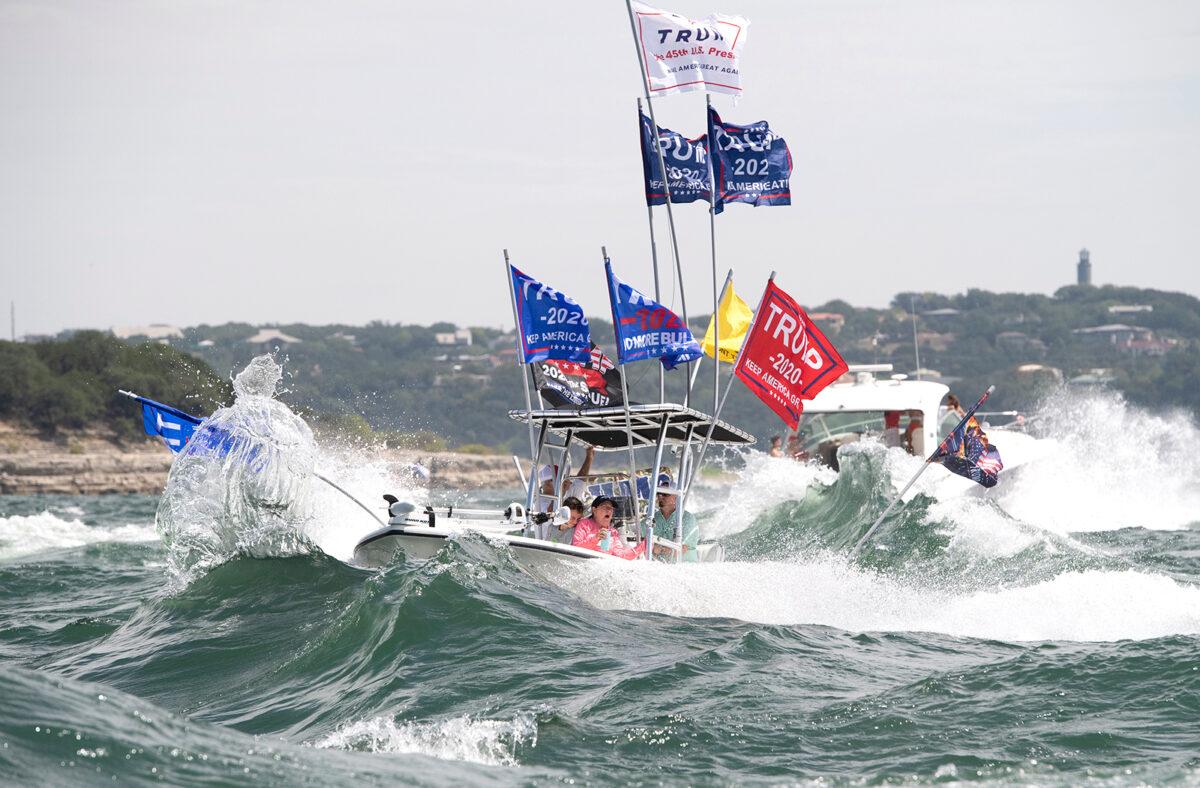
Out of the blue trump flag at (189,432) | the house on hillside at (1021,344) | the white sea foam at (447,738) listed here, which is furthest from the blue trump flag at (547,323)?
the house on hillside at (1021,344)

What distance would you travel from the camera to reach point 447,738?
8031 mm

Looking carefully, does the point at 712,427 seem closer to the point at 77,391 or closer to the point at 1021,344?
the point at 77,391

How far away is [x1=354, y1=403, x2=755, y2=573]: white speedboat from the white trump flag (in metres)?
3.96

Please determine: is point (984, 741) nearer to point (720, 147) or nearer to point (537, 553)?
point (537, 553)

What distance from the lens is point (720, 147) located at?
54.2ft

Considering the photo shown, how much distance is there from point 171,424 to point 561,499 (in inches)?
169

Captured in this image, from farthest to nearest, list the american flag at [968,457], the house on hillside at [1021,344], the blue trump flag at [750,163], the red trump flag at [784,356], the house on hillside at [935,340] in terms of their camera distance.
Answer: the house on hillside at [935,340] < the house on hillside at [1021,344] < the blue trump flag at [750,163] < the american flag at [968,457] < the red trump flag at [784,356]

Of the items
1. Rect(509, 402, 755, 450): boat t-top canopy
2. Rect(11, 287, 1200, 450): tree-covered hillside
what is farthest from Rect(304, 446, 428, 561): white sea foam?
Rect(11, 287, 1200, 450): tree-covered hillside

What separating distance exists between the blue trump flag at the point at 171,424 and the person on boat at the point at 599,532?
14.8ft

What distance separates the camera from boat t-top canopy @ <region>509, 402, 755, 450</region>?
14312 mm

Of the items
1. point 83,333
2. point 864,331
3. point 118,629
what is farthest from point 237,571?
point 864,331

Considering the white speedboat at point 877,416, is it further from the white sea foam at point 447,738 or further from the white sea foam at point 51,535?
the white sea foam at point 447,738

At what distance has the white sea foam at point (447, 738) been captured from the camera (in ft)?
25.5

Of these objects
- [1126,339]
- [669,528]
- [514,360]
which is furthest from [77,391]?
[1126,339]
